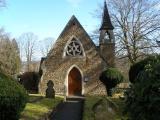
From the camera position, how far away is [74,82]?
42812mm

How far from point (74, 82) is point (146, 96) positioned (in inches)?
1393

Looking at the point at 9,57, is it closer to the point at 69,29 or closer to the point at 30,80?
the point at 30,80

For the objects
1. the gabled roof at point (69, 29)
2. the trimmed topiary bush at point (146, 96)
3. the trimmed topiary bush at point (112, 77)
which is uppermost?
the gabled roof at point (69, 29)

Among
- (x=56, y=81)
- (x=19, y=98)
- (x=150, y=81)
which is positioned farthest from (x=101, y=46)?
(x=150, y=81)

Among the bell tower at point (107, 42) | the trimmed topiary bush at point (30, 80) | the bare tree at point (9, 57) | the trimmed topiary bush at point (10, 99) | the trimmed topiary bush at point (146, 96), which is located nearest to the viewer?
the trimmed topiary bush at point (146, 96)

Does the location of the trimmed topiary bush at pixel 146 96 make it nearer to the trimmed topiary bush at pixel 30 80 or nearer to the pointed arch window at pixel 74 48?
the pointed arch window at pixel 74 48

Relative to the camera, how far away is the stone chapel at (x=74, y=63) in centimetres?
4244

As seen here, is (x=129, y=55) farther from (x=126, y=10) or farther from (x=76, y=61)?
(x=76, y=61)

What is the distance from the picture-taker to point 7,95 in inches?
546

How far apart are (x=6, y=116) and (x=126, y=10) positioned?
38552 millimetres

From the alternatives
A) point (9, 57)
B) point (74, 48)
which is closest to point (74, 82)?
point (74, 48)

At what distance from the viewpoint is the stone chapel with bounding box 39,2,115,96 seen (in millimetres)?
42438

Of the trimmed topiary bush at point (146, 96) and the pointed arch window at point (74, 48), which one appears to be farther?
the pointed arch window at point (74, 48)

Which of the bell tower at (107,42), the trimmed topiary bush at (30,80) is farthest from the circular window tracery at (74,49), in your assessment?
the trimmed topiary bush at (30,80)
